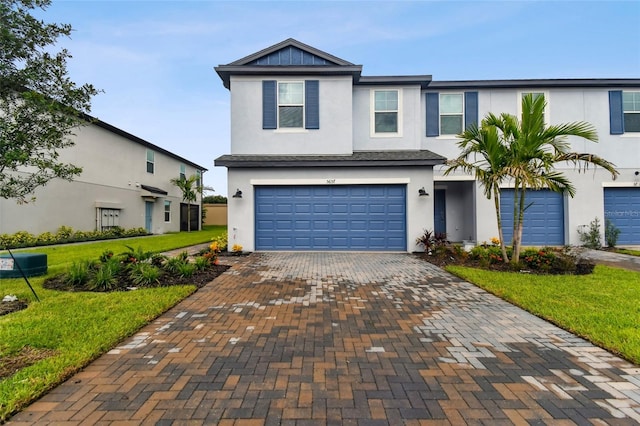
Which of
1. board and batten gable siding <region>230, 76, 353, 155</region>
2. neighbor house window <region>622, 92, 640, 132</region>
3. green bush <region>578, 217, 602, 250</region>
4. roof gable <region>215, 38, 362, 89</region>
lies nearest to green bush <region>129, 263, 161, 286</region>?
board and batten gable siding <region>230, 76, 353, 155</region>

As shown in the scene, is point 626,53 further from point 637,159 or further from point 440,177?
point 440,177

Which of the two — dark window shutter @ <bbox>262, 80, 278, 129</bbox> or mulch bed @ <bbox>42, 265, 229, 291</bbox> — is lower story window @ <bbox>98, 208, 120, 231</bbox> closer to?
mulch bed @ <bbox>42, 265, 229, 291</bbox>

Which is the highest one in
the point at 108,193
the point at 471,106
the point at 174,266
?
the point at 471,106

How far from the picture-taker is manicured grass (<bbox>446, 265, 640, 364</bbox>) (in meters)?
3.82

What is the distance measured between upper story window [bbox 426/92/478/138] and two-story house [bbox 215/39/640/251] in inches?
1.6

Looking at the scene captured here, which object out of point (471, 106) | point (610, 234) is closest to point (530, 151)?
point (471, 106)

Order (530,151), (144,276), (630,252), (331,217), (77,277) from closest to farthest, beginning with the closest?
(77,277)
(144,276)
(530,151)
(630,252)
(331,217)

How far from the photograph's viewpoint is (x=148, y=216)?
71.2ft

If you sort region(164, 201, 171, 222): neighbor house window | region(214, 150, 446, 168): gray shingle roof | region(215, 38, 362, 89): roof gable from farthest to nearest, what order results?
region(164, 201, 171, 222): neighbor house window, region(215, 38, 362, 89): roof gable, region(214, 150, 446, 168): gray shingle roof

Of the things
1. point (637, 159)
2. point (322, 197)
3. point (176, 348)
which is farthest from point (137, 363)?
point (637, 159)

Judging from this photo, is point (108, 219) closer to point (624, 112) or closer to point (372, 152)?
point (372, 152)

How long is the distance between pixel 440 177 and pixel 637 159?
797 cm

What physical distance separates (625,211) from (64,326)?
1820 centimetres

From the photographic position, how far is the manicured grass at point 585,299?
382 cm
